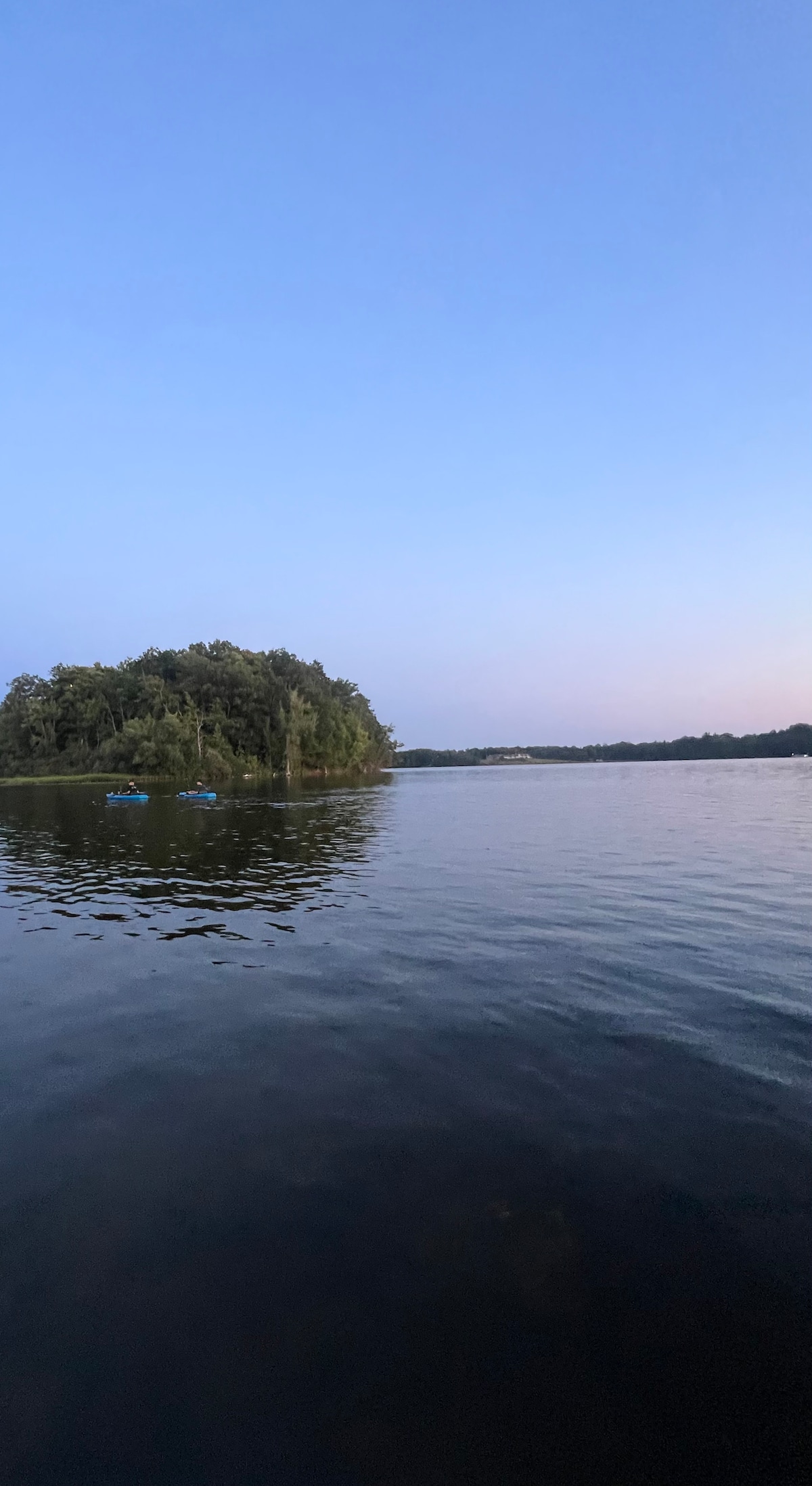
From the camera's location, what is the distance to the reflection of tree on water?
22.1 meters

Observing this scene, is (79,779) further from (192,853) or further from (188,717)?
(192,853)

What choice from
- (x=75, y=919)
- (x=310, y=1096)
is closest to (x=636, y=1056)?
(x=310, y=1096)

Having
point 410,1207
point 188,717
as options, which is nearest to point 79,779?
point 188,717

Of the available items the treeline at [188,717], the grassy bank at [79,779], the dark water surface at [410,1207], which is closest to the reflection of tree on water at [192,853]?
the dark water surface at [410,1207]

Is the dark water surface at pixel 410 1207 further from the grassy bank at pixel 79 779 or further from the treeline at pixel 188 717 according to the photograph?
the treeline at pixel 188 717

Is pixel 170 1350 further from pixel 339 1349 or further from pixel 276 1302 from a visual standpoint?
pixel 339 1349

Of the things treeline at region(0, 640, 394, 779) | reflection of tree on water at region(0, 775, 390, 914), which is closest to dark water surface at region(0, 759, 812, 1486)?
reflection of tree on water at region(0, 775, 390, 914)

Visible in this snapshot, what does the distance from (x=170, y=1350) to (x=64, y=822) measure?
49.3m

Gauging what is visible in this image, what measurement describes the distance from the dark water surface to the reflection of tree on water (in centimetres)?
580

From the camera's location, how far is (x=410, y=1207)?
6.30 meters

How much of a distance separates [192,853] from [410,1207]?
27324 millimetres

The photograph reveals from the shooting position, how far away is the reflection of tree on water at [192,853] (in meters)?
22.1

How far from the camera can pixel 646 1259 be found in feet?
18.3

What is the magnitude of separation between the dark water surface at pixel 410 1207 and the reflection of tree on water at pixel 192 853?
19.0 feet
